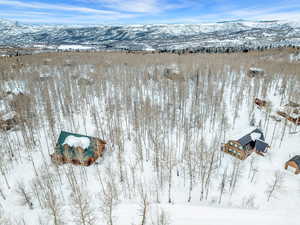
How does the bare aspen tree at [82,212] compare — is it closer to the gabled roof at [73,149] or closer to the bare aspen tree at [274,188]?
the gabled roof at [73,149]

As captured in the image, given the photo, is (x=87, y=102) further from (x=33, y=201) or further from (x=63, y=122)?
(x=33, y=201)

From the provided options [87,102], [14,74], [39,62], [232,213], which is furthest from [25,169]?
[39,62]

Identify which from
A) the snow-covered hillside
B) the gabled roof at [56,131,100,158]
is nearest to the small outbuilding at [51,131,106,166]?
the gabled roof at [56,131,100,158]

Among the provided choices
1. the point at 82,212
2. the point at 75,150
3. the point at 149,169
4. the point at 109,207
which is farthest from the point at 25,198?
the point at 149,169

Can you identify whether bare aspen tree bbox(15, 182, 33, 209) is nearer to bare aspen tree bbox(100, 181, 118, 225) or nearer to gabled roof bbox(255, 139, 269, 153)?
bare aspen tree bbox(100, 181, 118, 225)

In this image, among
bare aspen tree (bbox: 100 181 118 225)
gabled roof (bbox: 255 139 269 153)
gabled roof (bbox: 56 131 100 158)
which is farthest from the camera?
gabled roof (bbox: 255 139 269 153)

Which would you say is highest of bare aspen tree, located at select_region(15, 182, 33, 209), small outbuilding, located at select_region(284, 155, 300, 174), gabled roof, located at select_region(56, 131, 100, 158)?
gabled roof, located at select_region(56, 131, 100, 158)

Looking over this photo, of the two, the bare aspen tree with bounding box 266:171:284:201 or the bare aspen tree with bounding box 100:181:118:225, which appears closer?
the bare aspen tree with bounding box 100:181:118:225
